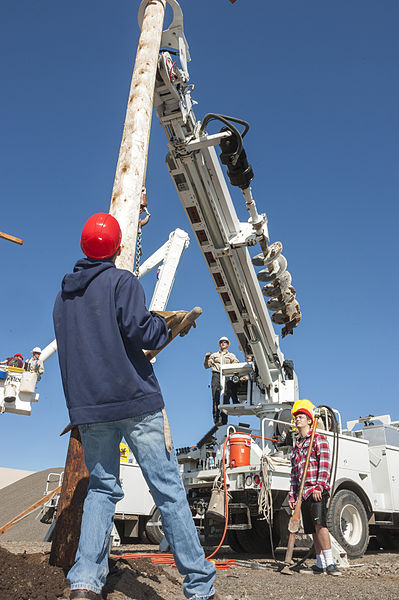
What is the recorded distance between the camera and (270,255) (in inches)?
328

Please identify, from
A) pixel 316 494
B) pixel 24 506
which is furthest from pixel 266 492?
pixel 24 506

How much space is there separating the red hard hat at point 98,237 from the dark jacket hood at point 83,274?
0.15 feet

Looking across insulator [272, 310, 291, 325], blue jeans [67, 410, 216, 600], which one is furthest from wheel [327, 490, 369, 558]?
blue jeans [67, 410, 216, 600]

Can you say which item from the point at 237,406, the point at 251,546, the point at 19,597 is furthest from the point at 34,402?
the point at 19,597

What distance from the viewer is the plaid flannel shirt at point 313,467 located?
17.7 ft

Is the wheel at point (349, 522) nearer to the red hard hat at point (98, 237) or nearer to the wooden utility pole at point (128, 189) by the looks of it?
the wooden utility pole at point (128, 189)

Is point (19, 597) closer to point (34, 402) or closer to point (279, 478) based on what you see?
point (279, 478)

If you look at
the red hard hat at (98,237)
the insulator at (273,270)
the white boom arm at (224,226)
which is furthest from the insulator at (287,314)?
the red hard hat at (98,237)

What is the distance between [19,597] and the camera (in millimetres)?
2547

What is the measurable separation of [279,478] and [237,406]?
278cm

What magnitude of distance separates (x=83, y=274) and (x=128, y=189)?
185cm

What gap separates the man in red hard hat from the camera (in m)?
2.57

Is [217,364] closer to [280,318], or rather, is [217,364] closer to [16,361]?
[280,318]

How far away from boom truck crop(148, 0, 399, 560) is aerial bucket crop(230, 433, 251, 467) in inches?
0.6
